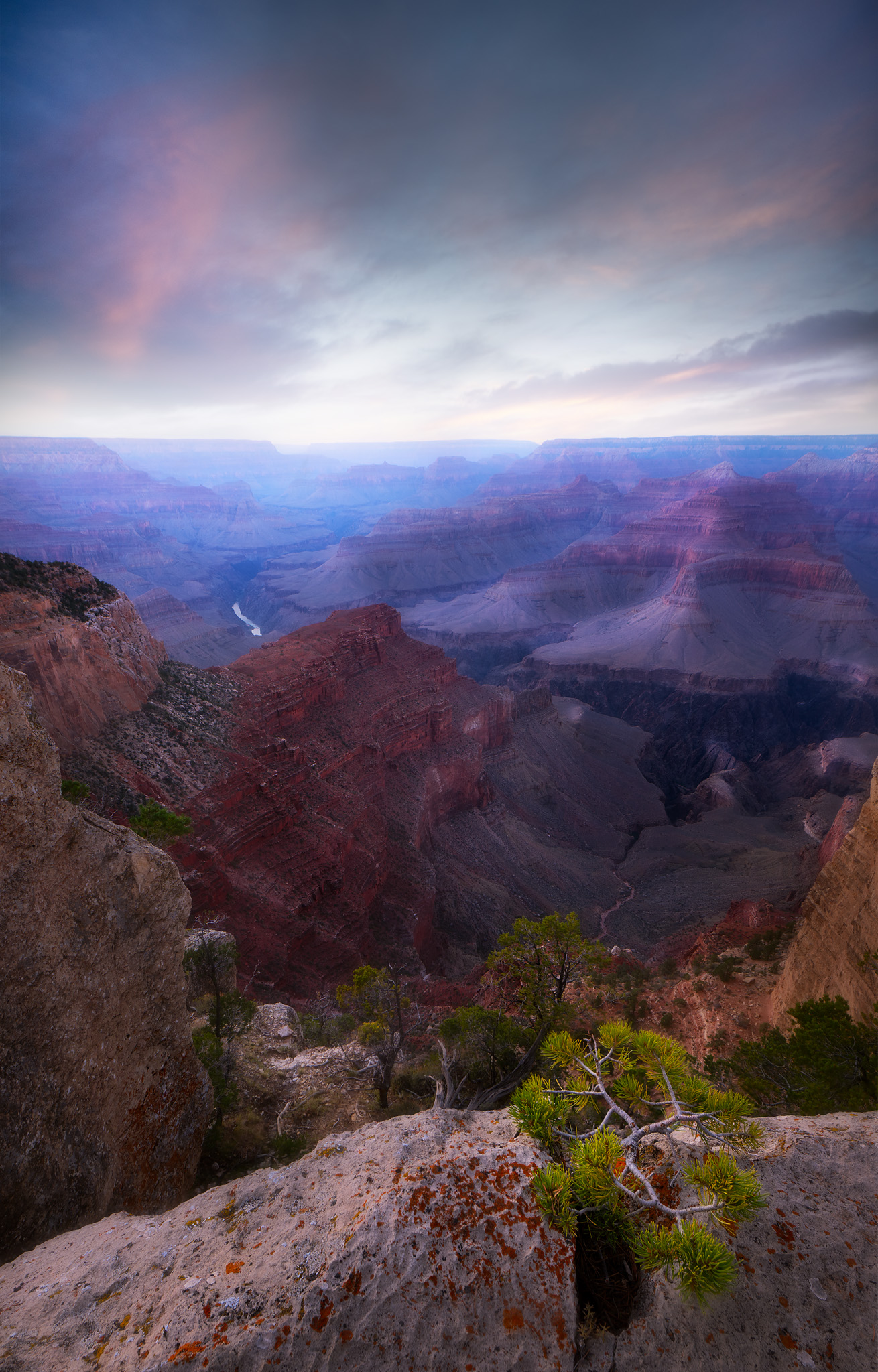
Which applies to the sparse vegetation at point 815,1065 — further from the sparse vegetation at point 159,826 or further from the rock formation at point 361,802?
the rock formation at point 361,802

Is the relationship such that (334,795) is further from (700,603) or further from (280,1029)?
(700,603)

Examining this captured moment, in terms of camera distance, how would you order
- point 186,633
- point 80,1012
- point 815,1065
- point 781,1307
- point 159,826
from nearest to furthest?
point 781,1307 < point 80,1012 < point 815,1065 < point 159,826 < point 186,633

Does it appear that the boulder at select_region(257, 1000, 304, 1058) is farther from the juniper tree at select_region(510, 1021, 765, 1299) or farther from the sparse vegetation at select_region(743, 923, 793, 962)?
the sparse vegetation at select_region(743, 923, 793, 962)

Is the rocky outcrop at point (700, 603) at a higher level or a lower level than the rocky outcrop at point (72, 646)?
lower

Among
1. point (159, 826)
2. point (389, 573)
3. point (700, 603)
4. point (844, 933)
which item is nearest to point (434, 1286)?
point (844, 933)

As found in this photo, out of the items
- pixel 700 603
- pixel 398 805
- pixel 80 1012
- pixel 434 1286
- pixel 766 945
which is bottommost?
pixel 398 805

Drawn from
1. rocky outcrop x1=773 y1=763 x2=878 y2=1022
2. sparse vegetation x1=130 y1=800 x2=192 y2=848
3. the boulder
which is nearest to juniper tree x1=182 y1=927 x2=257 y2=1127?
the boulder

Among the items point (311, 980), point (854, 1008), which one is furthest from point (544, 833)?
point (854, 1008)

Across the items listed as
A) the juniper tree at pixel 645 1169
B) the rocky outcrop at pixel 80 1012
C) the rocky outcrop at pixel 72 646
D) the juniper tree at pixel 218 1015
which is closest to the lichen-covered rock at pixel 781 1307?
the juniper tree at pixel 645 1169
